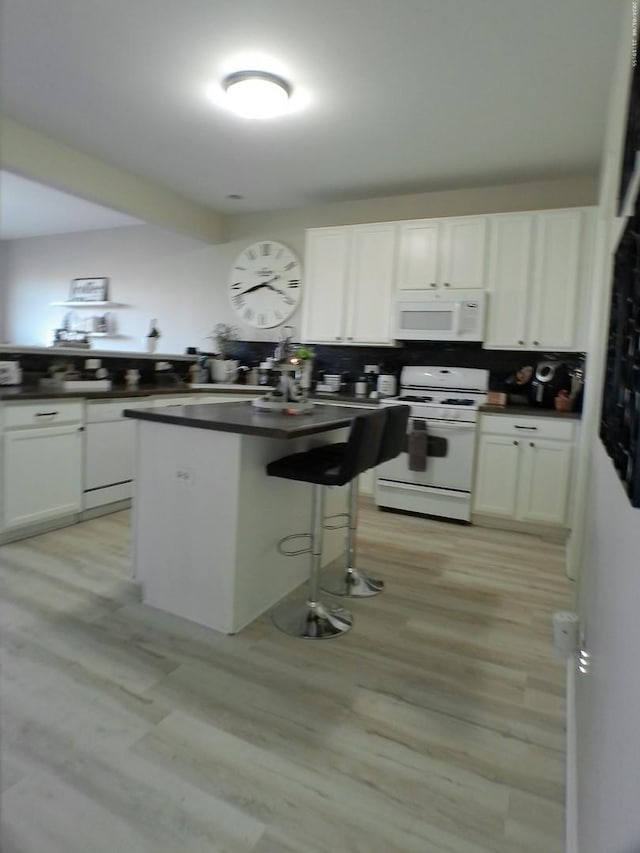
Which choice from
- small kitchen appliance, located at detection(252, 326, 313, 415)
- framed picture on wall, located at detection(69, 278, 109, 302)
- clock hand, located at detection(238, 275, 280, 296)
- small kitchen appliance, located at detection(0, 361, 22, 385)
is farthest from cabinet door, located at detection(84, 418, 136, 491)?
framed picture on wall, located at detection(69, 278, 109, 302)

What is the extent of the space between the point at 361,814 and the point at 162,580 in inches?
52.8

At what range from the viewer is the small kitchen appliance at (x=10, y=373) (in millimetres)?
3377

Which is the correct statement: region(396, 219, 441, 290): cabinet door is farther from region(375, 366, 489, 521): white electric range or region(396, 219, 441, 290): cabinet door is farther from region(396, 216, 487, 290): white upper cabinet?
region(375, 366, 489, 521): white electric range

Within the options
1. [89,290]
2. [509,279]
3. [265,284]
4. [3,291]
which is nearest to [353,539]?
[509,279]

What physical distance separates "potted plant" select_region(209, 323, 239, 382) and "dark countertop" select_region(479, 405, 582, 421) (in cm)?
263

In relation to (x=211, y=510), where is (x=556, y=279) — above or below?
above

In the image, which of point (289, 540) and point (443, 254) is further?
point (443, 254)

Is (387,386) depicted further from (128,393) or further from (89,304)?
(89,304)

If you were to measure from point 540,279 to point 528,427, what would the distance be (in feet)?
3.74

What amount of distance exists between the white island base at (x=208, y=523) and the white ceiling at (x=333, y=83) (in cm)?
193

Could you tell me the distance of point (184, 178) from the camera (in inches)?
175

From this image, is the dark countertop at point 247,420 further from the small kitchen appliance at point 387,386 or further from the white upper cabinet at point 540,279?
the white upper cabinet at point 540,279

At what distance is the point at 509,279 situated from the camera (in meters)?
3.92

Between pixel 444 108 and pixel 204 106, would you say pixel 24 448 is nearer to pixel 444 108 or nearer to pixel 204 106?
pixel 204 106
